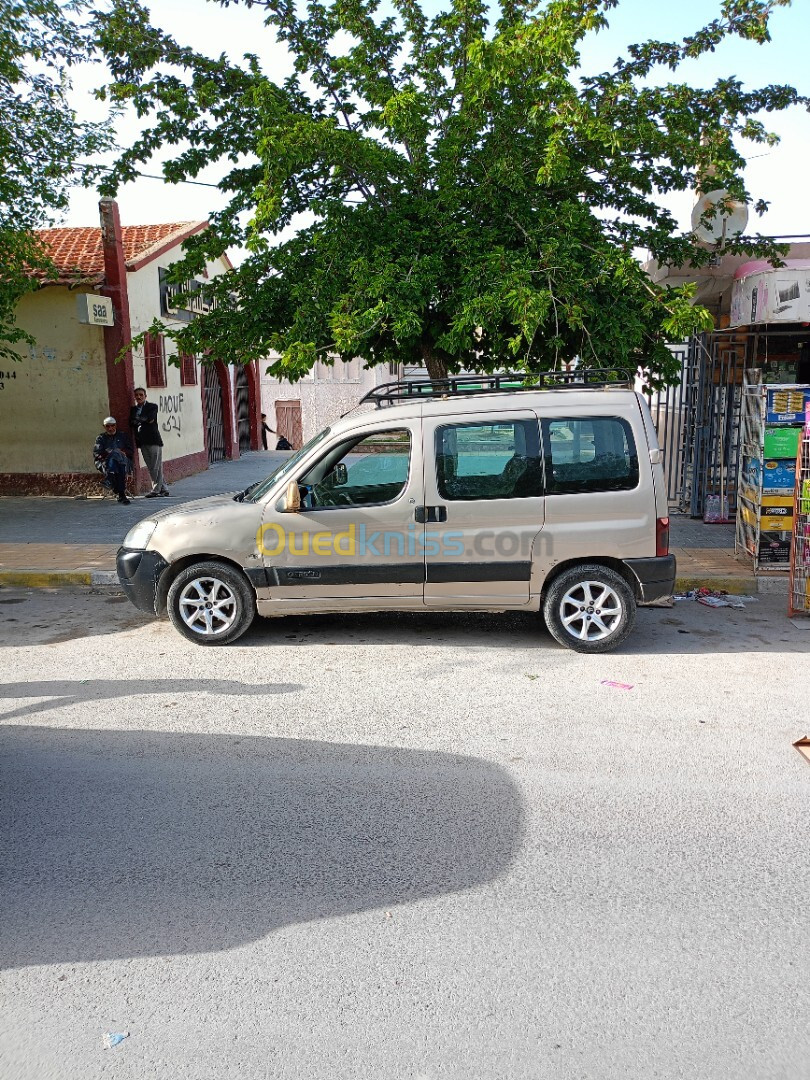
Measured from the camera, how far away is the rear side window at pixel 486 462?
21.7 ft

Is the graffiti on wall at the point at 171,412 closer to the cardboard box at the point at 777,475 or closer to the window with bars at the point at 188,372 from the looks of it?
the window with bars at the point at 188,372

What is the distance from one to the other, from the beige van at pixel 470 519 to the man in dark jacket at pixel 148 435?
8.82 metres

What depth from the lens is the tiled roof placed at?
49.9ft

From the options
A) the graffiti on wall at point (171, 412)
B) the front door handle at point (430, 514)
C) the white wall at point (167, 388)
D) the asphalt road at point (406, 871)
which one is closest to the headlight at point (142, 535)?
the asphalt road at point (406, 871)

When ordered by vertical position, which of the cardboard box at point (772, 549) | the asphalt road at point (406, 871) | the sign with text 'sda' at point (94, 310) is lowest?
the asphalt road at point (406, 871)

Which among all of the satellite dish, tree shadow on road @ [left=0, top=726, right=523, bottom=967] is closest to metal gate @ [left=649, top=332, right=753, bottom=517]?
the satellite dish

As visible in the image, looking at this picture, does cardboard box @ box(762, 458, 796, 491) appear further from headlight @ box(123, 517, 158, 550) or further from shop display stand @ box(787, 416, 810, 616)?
headlight @ box(123, 517, 158, 550)

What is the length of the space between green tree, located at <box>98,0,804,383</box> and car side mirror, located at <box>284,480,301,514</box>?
2570 millimetres

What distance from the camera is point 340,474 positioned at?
266 inches

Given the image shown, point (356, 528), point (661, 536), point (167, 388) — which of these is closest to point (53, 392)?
point (167, 388)

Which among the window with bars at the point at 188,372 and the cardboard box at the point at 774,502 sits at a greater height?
the window with bars at the point at 188,372

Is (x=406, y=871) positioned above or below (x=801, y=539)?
below

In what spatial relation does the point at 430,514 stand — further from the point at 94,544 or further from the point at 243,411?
the point at 243,411

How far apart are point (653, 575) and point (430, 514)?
68.2 inches
